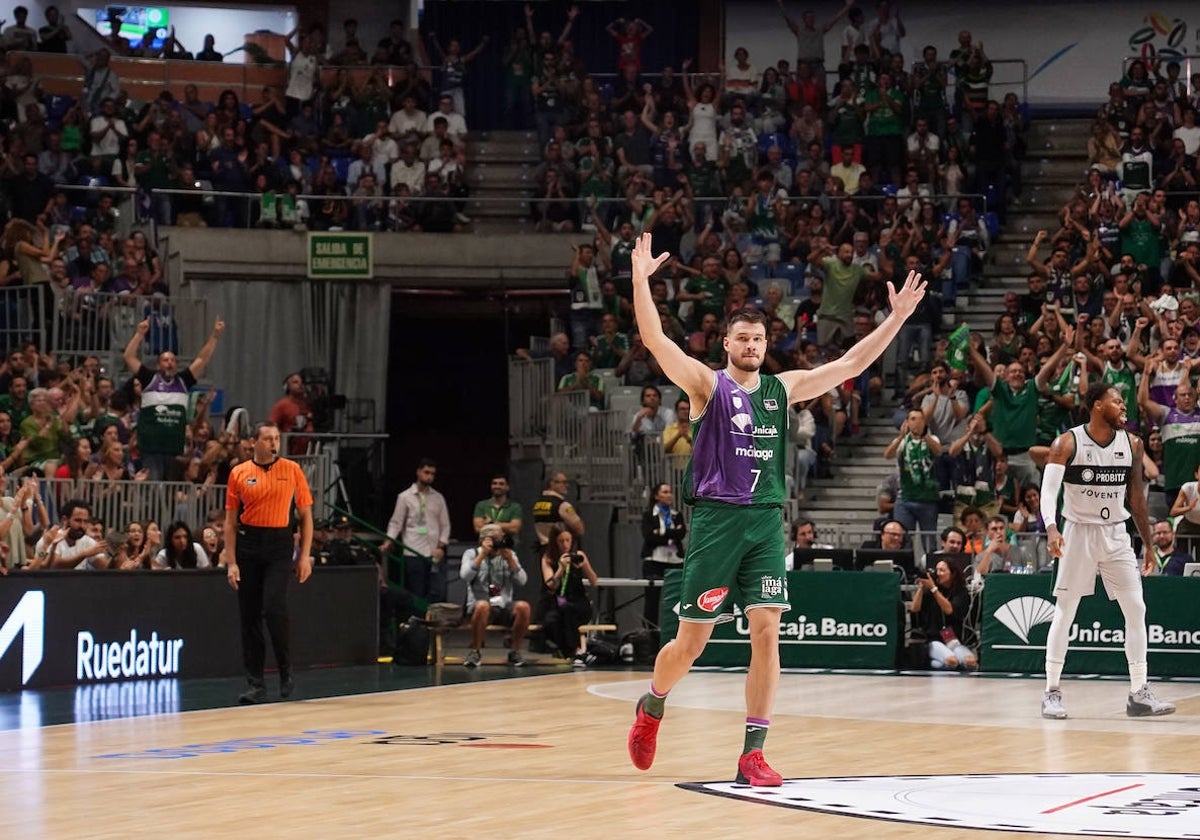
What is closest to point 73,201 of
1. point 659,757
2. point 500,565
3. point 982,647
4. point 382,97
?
point 382,97

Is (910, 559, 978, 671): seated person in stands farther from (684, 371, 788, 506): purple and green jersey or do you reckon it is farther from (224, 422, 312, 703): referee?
(684, 371, 788, 506): purple and green jersey

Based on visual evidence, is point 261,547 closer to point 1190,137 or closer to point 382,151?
point 382,151

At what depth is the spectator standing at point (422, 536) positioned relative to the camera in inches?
893

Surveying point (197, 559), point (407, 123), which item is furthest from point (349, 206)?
point (197, 559)

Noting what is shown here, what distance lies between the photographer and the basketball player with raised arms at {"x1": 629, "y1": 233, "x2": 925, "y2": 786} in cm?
944

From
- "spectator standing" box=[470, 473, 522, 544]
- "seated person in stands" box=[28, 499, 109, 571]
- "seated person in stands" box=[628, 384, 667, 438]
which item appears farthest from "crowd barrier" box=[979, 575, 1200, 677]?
"seated person in stands" box=[28, 499, 109, 571]

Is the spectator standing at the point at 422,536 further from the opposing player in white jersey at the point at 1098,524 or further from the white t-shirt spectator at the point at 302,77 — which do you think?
the opposing player in white jersey at the point at 1098,524

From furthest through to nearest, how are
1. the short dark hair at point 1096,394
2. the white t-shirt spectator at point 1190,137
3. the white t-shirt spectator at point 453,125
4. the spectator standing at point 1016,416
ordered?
1. the white t-shirt spectator at point 453,125
2. the white t-shirt spectator at point 1190,137
3. the spectator standing at point 1016,416
4. the short dark hair at point 1096,394

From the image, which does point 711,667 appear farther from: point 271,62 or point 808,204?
point 271,62

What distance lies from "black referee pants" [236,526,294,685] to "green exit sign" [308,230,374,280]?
12721mm

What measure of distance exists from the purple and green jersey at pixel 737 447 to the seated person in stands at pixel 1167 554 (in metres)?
9.99

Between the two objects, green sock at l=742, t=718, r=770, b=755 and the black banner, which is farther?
the black banner

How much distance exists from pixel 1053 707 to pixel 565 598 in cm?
769

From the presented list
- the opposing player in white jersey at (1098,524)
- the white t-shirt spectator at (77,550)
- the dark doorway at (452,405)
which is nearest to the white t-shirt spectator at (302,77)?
the dark doorway at (452,405)
